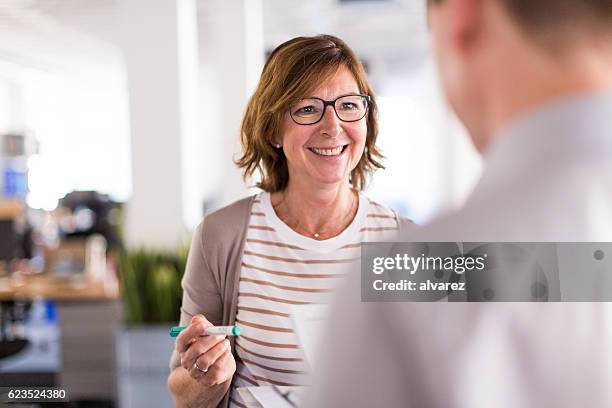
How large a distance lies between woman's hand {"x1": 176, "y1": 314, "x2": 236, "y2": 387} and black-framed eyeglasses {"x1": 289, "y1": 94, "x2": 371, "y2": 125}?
1.15 feet

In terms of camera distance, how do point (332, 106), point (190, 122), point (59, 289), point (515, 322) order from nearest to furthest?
point (515, 322) → point (332, 106) → point (190, 122) → point (59, 289)

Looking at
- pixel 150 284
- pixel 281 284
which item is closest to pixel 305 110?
pixel 281 284

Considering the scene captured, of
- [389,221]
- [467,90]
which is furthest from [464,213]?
[389,221]

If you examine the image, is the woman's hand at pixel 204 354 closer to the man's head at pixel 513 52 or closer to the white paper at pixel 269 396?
the white paper at pixel 269 396

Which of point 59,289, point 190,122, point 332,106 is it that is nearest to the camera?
point 332,106

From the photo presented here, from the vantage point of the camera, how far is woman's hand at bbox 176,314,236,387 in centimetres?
91

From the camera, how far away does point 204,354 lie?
0.93 meters

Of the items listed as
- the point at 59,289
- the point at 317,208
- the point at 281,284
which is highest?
the point at 317,208

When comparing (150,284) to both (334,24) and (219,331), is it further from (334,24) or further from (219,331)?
(334,24)

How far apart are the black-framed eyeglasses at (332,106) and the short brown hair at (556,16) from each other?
1.04ft

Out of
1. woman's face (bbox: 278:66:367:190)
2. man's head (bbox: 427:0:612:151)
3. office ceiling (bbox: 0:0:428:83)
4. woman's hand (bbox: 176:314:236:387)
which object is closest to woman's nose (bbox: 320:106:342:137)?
woman's face (bbox: 278:66:367:190)

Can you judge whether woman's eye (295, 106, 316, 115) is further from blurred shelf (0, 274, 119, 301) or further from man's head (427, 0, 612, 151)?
blurred shelf (0, 274, 119, 301)

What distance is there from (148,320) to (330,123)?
63 cm

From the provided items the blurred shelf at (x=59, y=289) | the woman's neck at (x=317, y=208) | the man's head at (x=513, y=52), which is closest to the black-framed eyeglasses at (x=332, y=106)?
the woman's neck at (x=317, y=208)
